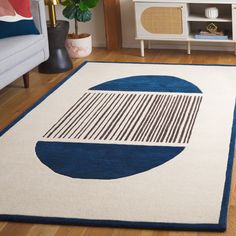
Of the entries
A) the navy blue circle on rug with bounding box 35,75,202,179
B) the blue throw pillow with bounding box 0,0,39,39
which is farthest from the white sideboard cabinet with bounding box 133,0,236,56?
the navy blue circle on rug with bounding box 35,75,202,179

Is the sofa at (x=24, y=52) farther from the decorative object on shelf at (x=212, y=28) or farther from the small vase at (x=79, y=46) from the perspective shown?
the decorative object on shelf at (x=212, y=28)

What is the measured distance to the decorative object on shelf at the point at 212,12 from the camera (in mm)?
5219

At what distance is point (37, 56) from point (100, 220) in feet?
7.28

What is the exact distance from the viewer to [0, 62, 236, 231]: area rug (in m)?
2.92

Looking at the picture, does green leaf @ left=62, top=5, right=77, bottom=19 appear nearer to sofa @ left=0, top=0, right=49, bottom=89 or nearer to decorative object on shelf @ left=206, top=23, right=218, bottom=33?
sofa @ left=0, top=0, right=49, bottom=89

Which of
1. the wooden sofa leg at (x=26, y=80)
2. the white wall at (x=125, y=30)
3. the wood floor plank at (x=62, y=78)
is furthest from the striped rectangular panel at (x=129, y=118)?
the white wall at (x=125, y=30)

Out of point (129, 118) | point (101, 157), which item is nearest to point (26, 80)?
point (129, 118)

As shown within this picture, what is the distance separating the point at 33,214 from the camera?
2.93 m

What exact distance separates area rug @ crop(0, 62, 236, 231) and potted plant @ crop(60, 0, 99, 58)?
69 centimetres

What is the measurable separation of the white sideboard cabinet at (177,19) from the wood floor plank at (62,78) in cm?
17

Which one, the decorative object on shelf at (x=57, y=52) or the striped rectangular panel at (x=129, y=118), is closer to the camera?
the striped rectangular panel at (x=129, y=118)

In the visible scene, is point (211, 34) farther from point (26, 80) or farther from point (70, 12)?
point (26, 80)

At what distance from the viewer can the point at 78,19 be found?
545 centimetres

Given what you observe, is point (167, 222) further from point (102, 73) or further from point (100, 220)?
point (102, 73)
